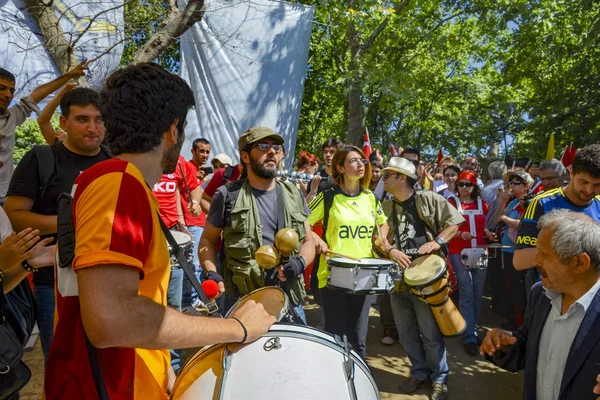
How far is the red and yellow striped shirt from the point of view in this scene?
1.25m

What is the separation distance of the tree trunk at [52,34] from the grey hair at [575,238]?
15.8ft

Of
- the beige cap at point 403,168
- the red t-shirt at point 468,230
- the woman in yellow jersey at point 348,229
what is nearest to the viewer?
the woman in yellow jersey at point 348,229

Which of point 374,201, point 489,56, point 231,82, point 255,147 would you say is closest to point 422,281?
point 374,201

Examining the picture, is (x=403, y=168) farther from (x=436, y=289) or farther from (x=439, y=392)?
(x=439, y=392)

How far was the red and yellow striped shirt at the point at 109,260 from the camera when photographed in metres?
1.25

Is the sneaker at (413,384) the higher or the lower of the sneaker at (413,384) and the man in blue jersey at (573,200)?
the lower

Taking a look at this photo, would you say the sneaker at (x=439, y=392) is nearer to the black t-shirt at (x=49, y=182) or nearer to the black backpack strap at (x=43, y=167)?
the black t-shirt at (x=49, y=182)

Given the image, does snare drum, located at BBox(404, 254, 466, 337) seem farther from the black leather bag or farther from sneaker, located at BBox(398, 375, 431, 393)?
the black leather bag

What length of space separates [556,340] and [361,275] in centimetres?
164

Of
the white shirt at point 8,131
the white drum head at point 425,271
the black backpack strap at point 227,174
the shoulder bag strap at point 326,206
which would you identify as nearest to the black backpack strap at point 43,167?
the white shirt at point 8,131

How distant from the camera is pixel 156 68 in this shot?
4.99 feet

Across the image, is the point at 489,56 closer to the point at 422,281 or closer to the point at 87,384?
the point at 422,281

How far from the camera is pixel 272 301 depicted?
2191 mm

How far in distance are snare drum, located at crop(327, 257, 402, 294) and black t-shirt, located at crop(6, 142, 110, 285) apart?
206cm
